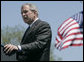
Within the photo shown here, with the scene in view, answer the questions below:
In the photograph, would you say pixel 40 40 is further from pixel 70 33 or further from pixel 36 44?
pixel 70 33

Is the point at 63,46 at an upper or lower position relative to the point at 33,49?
lower

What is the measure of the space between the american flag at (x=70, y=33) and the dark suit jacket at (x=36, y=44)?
236cm

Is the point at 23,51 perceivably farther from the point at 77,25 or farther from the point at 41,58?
the point at 77,25

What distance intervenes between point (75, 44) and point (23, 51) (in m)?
2.72

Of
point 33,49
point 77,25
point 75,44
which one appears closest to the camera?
point 33,49

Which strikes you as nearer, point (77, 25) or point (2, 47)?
point (2, 47)

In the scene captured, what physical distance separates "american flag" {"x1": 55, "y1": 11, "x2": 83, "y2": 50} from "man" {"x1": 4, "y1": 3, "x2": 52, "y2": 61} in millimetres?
2349

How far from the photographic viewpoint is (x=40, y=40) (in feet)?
11.6

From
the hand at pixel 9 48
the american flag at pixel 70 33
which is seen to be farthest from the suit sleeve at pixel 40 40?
the american flag at pixel 70 33

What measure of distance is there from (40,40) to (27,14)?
347mm

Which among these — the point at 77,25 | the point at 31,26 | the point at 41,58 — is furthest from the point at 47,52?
the point at 77,25

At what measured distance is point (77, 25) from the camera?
6.96 m

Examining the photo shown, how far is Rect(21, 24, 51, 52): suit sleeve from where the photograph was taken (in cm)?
351

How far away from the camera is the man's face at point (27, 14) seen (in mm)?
3629
